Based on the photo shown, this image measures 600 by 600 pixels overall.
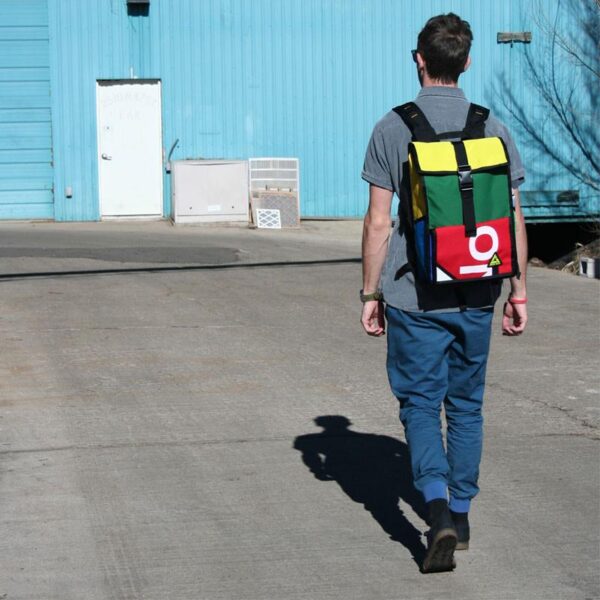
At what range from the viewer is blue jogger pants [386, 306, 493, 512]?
447 cm

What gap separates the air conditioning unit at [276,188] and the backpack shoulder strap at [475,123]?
14.1m

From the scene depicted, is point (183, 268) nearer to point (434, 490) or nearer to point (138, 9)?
point (138, 9)

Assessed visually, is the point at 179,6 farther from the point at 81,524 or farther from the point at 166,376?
the point at 81,524

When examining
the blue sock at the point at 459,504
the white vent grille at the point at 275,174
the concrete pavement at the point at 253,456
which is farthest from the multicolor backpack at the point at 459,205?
the white vent grille at the point at 275,174

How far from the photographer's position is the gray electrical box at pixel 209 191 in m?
18.7

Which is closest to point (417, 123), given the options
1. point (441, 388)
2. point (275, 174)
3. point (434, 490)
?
point (441, 388)

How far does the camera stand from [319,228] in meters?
18.7

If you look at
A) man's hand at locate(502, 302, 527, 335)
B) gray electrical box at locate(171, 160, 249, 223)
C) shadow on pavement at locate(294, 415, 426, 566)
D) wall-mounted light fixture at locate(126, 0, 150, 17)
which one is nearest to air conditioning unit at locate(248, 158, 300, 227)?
gray electrical box at locate(171, 160, 249, 223)

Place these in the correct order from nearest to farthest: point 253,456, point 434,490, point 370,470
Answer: point 434,490, point 370,470, point 253,456

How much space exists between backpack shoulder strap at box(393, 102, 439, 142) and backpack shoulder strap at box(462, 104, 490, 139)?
5.2 inches

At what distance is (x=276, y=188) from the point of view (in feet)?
63.1

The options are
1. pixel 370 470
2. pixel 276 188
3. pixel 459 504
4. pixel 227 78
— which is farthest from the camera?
pixel 227 78

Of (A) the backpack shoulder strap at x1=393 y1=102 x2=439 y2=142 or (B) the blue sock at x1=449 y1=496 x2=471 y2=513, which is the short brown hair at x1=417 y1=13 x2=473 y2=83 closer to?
(A) the backpack shoulder strap at x1=393 y1=102 x2=439 y2=142

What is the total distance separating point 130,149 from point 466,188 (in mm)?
15835
